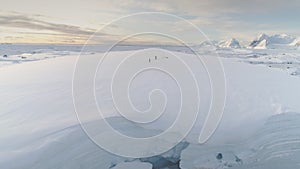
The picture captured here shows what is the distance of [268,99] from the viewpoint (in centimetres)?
459

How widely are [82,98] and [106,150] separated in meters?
1.59

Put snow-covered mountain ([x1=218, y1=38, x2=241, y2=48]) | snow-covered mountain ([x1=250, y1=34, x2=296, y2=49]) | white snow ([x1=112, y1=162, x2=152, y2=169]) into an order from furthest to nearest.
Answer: snow-covered mountain ([x1=250, y1=34, x2=296, y2=49]) → snow-covered mountain ([x1=218, y1=38, x2=241, y2=48]) → white snow ([x1=112, y1=162, x2=152, y2=169])

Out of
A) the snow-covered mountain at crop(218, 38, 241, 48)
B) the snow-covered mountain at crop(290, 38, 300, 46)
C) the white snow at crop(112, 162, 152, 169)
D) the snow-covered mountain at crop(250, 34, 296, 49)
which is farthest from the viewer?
the snow-covered mountain at crop(250, 34, 296, 49)

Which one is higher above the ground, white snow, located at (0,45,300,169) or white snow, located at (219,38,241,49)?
white snow, located at (219,38,241,49)

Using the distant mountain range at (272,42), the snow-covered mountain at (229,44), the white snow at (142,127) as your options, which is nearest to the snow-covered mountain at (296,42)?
the distant mountain range at (272,42)

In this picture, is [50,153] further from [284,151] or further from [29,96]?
[284,151]

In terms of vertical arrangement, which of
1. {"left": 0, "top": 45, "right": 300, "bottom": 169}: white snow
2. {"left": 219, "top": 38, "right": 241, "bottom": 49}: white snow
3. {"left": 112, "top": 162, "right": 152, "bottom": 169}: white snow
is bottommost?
{"left": 112, "top": 162, "right": 152, "bottom": 169}: white snow

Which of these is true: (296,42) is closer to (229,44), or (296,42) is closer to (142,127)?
(229,44)

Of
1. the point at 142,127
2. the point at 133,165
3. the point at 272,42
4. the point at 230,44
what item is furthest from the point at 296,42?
the point at 133,165

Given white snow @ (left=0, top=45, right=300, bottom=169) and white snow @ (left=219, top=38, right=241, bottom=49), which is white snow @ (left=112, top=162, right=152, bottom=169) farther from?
white snow @ (left=219, top=38, right=241, bottom=49)

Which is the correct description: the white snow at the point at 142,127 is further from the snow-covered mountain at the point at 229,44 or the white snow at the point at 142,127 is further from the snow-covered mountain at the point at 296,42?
the snow-covered mountain at the point at 296,42

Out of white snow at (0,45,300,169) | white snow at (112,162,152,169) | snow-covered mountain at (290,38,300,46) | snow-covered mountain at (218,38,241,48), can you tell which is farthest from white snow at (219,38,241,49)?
white snow at (112,162,152,169)

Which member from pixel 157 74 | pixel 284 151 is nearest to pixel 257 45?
pixel 157 74

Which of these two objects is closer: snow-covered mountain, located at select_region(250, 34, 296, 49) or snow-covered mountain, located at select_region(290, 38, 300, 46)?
snow-covered mountain, located at select_region(290, 38, 300, 46)
